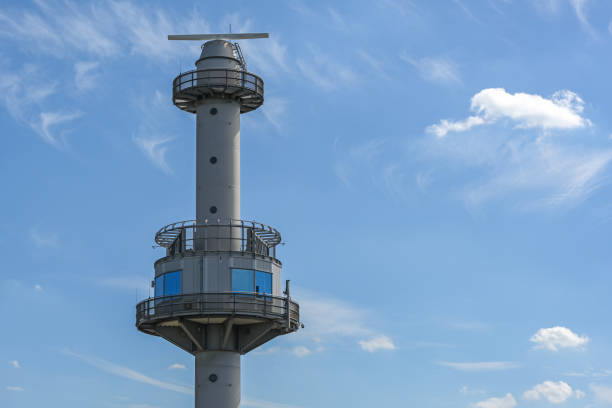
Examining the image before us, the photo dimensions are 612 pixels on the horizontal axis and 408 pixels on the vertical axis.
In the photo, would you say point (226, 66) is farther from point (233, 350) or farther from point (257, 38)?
point (233, 350)

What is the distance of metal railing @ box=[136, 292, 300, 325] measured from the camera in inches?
3615

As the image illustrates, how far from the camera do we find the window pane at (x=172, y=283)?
93562 millimetres

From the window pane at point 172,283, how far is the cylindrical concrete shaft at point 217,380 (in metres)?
5.29

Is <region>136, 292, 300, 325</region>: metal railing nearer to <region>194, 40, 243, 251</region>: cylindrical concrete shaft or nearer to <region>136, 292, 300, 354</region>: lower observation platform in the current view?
<region>136, 292, 300, 354</region>: lower observation platform

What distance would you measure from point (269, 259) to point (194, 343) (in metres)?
8.43

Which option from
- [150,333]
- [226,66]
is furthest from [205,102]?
[150,333]

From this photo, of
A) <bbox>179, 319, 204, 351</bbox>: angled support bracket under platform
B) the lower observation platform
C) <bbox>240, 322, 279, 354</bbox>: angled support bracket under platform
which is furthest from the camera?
<bbox>240, 322, 279, 354</bbox>: angled support bracket under platform

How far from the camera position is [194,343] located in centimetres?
9425

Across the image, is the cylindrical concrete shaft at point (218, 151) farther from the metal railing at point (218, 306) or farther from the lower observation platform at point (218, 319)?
the lower observation platform at point (218, 319)

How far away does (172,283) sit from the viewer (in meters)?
94.0

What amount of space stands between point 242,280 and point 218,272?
1875 millimetres

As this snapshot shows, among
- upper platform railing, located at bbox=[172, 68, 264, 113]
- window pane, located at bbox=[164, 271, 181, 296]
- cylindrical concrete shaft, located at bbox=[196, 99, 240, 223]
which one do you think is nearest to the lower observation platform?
window pane, located at bbox=[164, 271, 181, 296]

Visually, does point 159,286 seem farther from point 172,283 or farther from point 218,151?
point 218,151

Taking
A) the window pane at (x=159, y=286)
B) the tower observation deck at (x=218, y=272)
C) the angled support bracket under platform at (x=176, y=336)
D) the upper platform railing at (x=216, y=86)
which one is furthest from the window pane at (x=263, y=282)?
the upper platform railing at (x=216, y=86)
